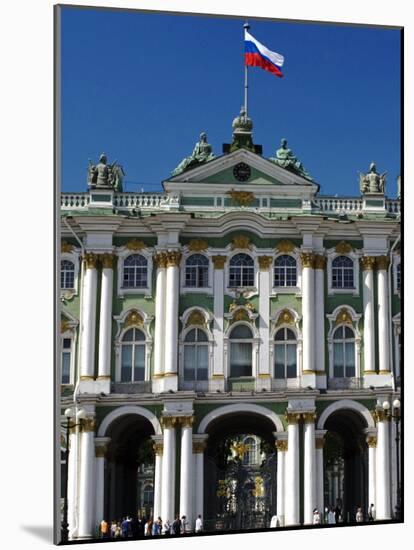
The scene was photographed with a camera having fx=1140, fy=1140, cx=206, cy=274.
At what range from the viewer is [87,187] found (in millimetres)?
23547

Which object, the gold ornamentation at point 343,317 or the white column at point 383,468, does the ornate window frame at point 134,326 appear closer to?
the gold ornamentation at point 343,317

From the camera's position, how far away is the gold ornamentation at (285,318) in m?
24.6

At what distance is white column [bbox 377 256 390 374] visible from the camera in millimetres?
24859

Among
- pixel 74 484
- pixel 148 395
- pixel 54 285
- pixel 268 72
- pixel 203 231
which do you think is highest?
pixel 268 72

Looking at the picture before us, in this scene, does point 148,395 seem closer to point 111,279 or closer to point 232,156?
point 111,279

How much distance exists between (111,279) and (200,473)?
4.57m

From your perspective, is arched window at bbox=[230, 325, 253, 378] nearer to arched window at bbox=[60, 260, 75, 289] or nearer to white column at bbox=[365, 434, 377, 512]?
white column at bbox=[365, 434, 377, 512]

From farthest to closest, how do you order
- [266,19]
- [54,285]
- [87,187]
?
1. [87,187]
2. [266,19]
3. [54,285]

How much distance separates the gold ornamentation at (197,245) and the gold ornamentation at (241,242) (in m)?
0.61

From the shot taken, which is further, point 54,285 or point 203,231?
point 203,231

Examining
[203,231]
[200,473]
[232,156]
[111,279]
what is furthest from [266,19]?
[200,473]

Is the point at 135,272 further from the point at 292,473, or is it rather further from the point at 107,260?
the point at 292,473

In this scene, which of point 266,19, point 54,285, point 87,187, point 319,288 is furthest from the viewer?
point 319,288

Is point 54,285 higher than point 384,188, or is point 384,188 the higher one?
point 384,188
